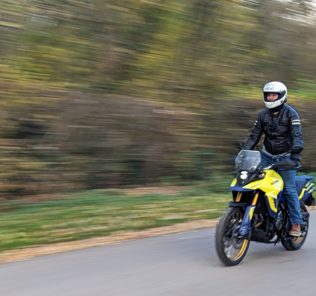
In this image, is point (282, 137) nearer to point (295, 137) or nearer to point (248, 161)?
point (295, 137)

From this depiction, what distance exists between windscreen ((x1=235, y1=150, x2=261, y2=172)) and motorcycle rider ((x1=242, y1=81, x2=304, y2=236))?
15.9 inches

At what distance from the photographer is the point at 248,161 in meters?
7.15

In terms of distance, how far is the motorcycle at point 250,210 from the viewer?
6.95 meters

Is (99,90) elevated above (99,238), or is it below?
above

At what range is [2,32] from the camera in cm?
1088

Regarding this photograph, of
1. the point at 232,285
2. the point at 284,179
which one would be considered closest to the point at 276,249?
the point at 284,179

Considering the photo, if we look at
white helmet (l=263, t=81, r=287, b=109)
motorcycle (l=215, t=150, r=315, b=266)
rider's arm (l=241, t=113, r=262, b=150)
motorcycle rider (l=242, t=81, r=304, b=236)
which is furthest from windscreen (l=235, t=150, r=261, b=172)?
white helmet (l=263, t=81, r=287, b=109)

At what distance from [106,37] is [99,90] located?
1.07m

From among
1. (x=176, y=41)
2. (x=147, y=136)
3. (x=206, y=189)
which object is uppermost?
(x=176, y=41)

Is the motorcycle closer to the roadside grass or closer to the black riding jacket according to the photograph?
the black riding jacket

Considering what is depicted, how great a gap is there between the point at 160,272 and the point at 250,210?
Result: 1.28m

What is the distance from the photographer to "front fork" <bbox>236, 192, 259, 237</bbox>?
6.96 m

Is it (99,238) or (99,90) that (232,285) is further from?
(99,90)

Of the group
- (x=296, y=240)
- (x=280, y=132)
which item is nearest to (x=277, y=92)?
(x=280, y=132)
